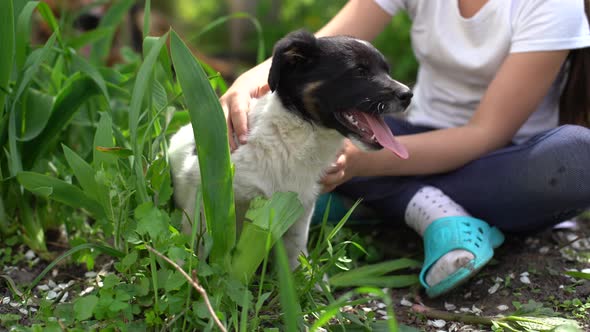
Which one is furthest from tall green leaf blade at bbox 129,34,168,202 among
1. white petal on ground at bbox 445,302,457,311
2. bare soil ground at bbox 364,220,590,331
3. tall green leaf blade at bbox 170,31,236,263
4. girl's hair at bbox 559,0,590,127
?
girl's hair at bbox 559,0,590,127

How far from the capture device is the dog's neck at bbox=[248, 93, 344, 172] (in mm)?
2049

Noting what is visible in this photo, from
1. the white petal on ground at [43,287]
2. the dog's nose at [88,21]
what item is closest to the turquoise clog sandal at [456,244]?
the white petal on ground at [43,287]

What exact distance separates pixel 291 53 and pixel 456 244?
0.87 metres

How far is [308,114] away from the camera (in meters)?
2.04

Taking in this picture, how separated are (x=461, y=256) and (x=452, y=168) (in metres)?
0.45

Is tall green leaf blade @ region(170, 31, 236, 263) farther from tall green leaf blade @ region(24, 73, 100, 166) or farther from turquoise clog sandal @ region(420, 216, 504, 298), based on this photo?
turquoise clog sandal @ region(420, 216, 504, 298)

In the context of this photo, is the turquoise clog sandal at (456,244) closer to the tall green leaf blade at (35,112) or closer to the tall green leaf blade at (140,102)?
the tall green leaf blade at (140,102)

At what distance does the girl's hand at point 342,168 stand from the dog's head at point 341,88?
254 mm

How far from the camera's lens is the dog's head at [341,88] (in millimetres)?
1971

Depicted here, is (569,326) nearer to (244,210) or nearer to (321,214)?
(244,210)

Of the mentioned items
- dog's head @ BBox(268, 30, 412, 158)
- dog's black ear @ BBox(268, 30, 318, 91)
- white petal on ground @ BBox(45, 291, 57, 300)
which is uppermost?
dog's black ear @ BBox(268, 30, 318, 91)

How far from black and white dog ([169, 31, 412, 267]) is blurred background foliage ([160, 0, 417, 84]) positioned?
2524 mm

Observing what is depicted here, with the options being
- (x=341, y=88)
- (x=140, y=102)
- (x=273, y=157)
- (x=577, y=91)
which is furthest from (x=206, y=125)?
(x=577, y=91)

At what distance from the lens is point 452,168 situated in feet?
8.48
